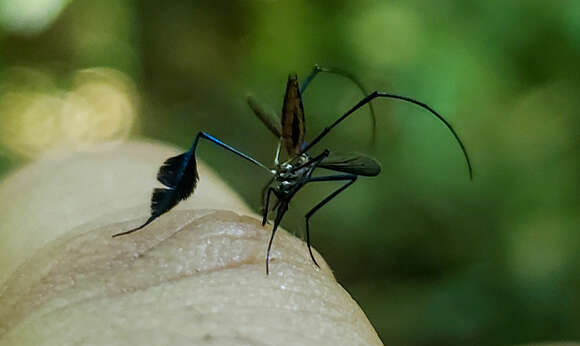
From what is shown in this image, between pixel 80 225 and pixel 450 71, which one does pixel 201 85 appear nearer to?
pixel 450 71

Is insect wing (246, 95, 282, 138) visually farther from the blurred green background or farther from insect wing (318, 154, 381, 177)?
the blurred green background

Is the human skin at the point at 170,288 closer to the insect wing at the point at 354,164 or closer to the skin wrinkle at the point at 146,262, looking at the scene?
the skin wrinkle at the point at 146,262

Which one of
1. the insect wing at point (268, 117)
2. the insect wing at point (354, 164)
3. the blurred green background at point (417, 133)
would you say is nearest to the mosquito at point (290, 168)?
the insect wing at point (354, 164)

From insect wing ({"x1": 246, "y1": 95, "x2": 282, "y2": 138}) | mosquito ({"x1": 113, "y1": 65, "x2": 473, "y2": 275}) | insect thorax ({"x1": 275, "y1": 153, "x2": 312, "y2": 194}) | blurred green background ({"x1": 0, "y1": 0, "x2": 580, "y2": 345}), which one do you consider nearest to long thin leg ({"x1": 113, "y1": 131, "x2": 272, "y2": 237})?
mosquito ({"x1": 113, "y1": 65, "x2": 473, "y2": 275})

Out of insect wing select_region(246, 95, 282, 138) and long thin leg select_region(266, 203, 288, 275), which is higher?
insect wing select_region(246, 95, 282, 138)

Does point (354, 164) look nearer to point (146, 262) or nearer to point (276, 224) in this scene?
point (276, 224)

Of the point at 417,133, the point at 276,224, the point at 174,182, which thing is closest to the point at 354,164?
the point at 276,224
